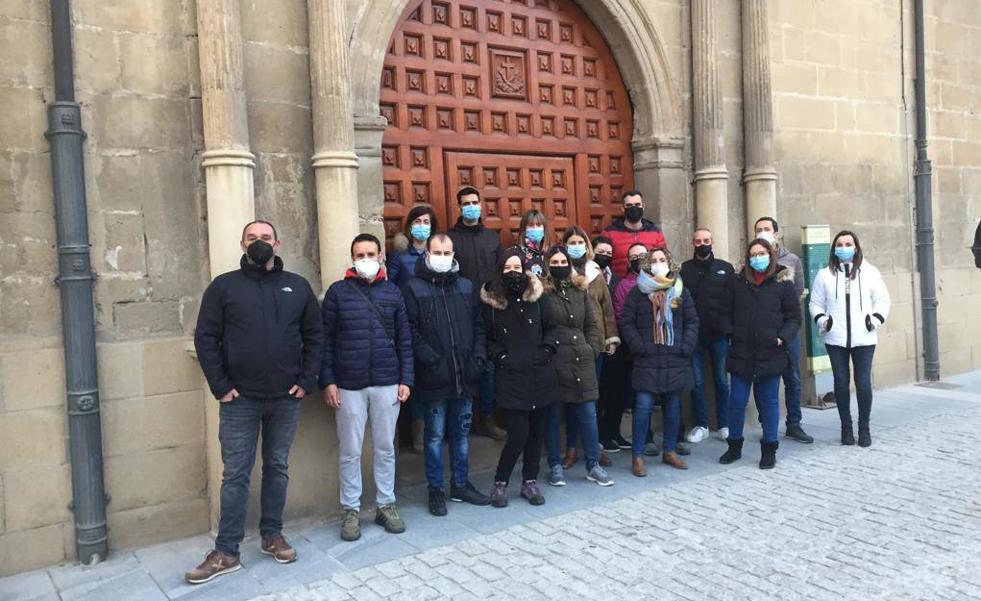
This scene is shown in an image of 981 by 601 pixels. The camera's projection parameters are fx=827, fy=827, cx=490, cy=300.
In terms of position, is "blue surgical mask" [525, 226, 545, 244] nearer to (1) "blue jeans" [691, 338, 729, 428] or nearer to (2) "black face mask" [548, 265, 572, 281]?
(2) "black face mask" [548, 265, 572, 281]

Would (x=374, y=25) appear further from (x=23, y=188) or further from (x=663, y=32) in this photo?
(x=663, y=32)

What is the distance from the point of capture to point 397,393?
17.0 feet

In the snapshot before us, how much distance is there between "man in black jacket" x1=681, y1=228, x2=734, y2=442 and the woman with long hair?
2.12 feet

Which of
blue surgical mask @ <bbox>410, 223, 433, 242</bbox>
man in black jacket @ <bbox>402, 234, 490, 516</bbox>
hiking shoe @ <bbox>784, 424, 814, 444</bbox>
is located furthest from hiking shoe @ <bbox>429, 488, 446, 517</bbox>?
hiking shoe @ <bbox>784, 424, 814, 444</bbox>

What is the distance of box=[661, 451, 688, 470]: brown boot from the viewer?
639cm

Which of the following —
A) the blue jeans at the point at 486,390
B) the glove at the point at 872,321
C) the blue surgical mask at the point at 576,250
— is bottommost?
the blue jeans at the point at 486,390

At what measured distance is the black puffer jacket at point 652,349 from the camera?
243 inches

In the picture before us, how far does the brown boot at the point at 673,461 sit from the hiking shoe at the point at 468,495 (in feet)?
5.25

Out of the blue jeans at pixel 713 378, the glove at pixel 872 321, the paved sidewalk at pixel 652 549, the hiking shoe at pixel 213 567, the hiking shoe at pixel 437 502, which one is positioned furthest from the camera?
the blue jeans at pixel 713 378

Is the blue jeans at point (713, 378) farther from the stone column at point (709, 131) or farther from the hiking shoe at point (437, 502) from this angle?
the hiking shoe at point (437, 502)

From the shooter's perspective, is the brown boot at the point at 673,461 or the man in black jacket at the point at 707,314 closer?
the brown boot at the point at 673,461

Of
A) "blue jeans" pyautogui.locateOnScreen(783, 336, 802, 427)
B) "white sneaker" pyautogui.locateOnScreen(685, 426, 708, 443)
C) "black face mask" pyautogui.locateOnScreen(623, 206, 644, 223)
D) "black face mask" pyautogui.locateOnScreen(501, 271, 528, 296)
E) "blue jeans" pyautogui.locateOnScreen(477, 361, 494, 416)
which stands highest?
"black face mask" pyautogui.locateOnScreen(623, 206, 644, 223)

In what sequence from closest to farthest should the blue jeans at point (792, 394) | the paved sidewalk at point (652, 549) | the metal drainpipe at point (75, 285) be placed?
the paved sidewalk at point (652, 549), the metal drainpipe at point (75, 285), the blue jeans at point (792, 394)

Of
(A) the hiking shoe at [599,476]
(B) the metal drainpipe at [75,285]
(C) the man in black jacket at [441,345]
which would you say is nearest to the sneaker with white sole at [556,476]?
(A) the hiking shoe at [599,476]
